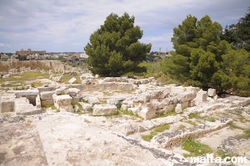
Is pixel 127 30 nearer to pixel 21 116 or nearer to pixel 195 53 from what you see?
pixel 195 53

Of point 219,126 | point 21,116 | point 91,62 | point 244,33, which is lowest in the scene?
point 219,126

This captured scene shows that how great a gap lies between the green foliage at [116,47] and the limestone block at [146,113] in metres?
11.5

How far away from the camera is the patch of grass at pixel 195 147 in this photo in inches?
203

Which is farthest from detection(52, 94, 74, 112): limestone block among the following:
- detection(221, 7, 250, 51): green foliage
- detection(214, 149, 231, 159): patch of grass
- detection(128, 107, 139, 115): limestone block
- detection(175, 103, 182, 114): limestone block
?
detection(221, 7, 250, 51): green foliage

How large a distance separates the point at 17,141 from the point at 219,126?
650 centimetres

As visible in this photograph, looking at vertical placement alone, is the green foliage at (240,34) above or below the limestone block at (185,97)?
above

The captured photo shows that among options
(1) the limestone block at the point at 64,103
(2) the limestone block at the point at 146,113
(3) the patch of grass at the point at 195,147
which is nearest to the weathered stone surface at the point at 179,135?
(3) the patch of grass at the point at 195,147

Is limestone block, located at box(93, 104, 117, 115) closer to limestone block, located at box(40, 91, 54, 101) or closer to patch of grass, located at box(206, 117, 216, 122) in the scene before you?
limestone block, located at box(40, 91, 54, 101)

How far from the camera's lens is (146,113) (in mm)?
8094

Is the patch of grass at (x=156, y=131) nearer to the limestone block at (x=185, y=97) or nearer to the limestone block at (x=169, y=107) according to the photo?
the limestone block at (x=169, y=107)

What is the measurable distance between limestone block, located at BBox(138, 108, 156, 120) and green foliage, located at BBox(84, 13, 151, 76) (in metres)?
11.5

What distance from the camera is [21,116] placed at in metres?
6.89

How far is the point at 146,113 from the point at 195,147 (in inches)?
115

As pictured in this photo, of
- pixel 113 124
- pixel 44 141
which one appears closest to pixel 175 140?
pixel 113 124
